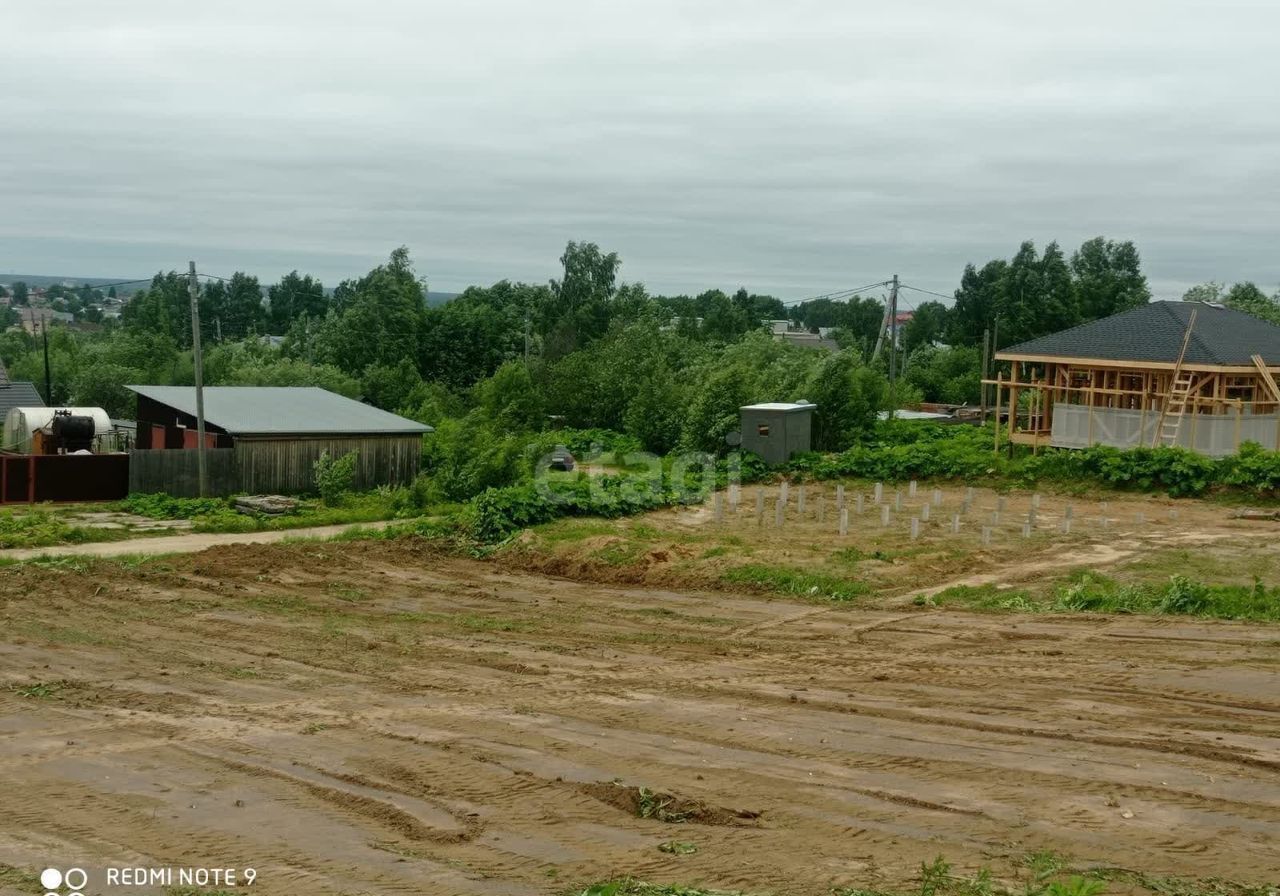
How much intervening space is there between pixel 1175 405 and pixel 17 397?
44.6m

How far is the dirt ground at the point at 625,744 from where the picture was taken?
9664 mm

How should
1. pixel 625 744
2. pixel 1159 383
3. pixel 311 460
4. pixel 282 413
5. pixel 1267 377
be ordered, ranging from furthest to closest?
pixel 282 413
pixel 311 460
pixel 1159 383
pixel 1267 377
pixel 625 744

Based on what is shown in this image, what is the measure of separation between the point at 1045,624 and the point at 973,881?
9.84 metres

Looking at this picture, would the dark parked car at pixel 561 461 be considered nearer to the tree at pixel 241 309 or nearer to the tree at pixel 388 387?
the tree at pixel 388 387

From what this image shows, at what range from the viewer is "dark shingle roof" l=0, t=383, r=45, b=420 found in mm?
53719

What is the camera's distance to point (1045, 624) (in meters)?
18.2

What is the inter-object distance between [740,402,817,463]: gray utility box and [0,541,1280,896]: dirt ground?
1579cm

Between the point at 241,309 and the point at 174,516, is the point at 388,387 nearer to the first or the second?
the point at 174,516

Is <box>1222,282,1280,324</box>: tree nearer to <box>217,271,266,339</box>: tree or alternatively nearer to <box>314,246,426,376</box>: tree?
<box>314,246,426,376</box>: tree

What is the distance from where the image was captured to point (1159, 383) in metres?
37.2

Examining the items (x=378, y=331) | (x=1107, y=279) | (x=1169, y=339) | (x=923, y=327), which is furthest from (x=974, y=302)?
(x=1169, y=339)

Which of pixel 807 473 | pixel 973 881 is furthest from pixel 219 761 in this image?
pixel 807 473

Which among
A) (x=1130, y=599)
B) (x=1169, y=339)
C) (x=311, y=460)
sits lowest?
(x=1130, y=599)

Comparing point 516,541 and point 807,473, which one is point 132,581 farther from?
point 807,473
